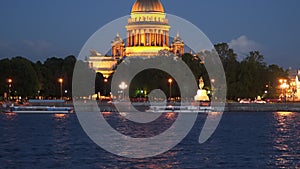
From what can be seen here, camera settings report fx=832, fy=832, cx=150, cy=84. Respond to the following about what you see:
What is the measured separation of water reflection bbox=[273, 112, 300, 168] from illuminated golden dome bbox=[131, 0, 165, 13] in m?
92.5

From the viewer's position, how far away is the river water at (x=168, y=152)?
37.0m

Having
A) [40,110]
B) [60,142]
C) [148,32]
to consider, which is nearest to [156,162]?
[60,142]

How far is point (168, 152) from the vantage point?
41.2 metres

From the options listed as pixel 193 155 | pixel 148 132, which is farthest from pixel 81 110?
pixel 193 155

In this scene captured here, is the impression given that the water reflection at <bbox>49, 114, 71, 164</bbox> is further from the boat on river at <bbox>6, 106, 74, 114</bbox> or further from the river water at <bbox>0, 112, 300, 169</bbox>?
the boat on river at <bbox>6, 106, 74, 114</bbox>

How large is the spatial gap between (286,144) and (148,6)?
112479 millimetres

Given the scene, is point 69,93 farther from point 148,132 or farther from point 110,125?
point 148,132

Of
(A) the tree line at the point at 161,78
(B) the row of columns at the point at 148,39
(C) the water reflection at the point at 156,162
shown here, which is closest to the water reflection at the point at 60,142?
(C) the water reflection at the point at 156,162

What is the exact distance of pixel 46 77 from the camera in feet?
374

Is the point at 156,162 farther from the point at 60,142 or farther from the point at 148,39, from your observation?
the point at 148,39

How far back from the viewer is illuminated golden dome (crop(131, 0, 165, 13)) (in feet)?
513

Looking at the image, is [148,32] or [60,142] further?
[148,32]

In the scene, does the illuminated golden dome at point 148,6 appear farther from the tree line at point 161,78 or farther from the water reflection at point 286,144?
the water reflection at point 286,144

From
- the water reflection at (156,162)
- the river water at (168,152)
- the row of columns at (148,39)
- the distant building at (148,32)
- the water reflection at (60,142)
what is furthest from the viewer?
the row of columns at (148,39)
